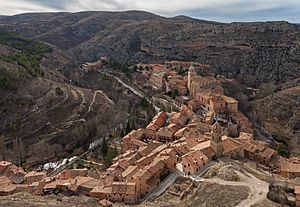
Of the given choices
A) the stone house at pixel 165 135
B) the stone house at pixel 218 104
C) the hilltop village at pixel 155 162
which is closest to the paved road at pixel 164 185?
the hilltop village at pixel 155 162

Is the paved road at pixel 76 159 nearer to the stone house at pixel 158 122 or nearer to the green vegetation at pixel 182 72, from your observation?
the stone house at pixel 158 122

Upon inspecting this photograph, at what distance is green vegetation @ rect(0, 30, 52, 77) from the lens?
8312 cm

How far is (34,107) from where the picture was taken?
6800 cm

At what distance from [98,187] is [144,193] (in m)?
4.09

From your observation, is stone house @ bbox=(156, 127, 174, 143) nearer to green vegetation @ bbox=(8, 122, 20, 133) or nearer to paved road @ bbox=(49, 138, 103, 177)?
paved road @ bbox=(49, 138, 103, 177)

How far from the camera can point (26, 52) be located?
10469 centimetres

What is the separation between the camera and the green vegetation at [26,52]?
273ft

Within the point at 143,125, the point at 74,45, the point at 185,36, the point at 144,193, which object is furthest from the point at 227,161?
the point at 74,45

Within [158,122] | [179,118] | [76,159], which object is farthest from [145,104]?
[76,159]

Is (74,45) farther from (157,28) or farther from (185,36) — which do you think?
(185,36)

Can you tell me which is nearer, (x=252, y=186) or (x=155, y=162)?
(x=252, y=186)

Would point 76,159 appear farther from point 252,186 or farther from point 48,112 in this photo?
point 252,186

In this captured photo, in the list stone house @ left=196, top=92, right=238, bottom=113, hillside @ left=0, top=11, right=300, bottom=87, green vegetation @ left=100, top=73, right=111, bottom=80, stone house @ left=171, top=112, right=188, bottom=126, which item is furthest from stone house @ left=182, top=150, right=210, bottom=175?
hillside @ left=0, top=11, right=300, bottom=87

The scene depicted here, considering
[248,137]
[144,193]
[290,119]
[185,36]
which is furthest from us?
[185,36]
